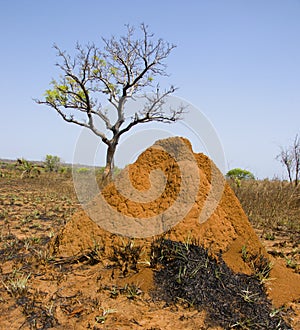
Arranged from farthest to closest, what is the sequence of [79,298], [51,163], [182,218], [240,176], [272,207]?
[51,163]
[240,176]
[272,207]
[182,218]
[79,298]

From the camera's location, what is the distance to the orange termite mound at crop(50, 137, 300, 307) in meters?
3.59

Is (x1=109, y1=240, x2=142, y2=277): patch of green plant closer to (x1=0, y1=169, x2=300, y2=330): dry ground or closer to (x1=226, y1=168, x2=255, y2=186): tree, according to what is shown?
(x1=0, y1=169, x2=300, y2=330): dry ground

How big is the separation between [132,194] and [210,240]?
3.31ft

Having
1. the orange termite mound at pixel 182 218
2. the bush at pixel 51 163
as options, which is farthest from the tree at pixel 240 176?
the bush at pixel 51 163

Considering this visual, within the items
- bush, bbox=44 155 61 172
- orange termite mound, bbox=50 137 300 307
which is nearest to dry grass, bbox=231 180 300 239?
orange termite mound, bbox=50 137 300 307

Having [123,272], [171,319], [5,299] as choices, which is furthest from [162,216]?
[5,299]

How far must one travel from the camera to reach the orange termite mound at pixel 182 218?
359 cm

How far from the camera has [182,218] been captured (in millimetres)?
3693

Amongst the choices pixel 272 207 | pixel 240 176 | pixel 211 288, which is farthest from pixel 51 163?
pixel 211 288

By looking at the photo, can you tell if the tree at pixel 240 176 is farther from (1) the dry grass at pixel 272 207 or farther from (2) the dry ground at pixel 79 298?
(2) the dry ground at pixel 79 298

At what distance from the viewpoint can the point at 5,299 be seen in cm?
305

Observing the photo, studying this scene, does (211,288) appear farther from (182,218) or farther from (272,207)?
(272,207)

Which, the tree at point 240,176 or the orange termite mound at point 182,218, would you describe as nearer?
the orange termite mound at point 182,218

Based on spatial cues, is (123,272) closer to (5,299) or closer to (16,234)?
(5,299)
